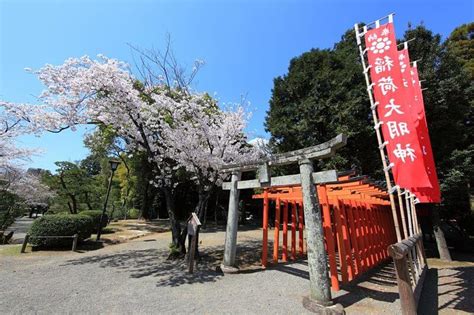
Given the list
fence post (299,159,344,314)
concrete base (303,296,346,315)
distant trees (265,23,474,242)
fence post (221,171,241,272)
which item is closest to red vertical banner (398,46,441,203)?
fence post (299,159,344,314)

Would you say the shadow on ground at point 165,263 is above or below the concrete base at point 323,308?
above

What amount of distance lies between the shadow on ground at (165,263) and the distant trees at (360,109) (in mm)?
5993

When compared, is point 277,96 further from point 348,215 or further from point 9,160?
point 9,160

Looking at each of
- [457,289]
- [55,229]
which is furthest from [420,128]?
[55,229]

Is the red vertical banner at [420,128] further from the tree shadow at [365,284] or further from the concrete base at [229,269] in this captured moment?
the concrete base at [229,269]

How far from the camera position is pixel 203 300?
5273 mm

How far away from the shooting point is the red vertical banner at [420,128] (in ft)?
20.0

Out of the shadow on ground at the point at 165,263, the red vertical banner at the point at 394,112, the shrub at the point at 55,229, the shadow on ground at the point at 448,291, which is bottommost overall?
the shadow on ground at the point at 448,291

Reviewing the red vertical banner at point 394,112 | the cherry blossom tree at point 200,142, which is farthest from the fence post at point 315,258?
the cherry blossom tree at point 200,142

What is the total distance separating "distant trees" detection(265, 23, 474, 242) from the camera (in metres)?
10.4

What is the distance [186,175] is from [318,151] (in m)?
12.5

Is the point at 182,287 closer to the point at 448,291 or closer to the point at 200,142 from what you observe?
the point at 200,142

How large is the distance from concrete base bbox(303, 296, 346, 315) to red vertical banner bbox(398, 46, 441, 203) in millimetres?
2908

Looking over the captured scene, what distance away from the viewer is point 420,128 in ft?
22.6
